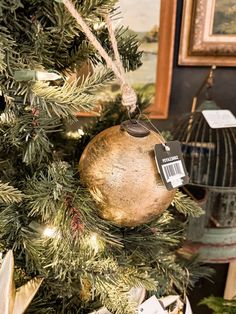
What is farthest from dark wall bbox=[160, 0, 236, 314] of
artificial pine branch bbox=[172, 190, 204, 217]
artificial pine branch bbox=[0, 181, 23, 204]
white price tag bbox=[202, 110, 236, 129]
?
artificial pine branch bbox=[0, 181, 23, 204]

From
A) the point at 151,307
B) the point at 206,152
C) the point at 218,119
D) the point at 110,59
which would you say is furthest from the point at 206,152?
the point at 110,59

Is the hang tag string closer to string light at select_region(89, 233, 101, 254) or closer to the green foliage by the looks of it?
string light at select_region(89, 233, 101, 254)

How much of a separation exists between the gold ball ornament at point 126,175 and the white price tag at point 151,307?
231 mm

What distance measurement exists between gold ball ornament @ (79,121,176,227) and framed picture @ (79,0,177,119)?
55 cm

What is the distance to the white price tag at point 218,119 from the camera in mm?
897

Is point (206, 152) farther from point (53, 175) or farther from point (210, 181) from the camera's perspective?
point (53, 175)

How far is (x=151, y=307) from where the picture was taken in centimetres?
70

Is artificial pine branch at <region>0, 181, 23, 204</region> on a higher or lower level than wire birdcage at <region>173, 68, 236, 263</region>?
higher

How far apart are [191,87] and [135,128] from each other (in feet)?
2.02

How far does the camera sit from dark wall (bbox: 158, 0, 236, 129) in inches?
42.5

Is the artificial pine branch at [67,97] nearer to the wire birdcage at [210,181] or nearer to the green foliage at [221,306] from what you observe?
the wire birdcage at [210,181]

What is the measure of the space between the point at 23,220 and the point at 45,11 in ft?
1.07

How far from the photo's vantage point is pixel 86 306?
676 mm

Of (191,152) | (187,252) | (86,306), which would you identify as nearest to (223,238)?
(187,252)
